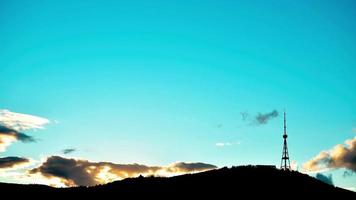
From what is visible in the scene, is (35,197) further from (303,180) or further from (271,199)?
(303,180)

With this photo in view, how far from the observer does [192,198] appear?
41.6 meters

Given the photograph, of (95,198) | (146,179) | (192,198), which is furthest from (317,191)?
(95,198)

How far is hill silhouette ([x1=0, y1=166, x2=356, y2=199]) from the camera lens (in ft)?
143

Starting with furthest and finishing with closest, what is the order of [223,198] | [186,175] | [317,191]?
[186,175] → [317,191] → [223,198]

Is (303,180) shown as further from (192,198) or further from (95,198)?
(95,198)

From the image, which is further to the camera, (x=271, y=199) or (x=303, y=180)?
(x=303, y=180)

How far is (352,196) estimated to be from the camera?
48469 millimetres

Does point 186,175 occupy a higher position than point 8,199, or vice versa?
point 186,175

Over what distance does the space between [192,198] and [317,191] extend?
1595 centimetres

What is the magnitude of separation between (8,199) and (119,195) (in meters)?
11.9

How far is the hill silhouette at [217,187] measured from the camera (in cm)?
4359

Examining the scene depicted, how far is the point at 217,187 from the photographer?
44531 mm

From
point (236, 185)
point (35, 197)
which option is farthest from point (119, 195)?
point (236, 185)

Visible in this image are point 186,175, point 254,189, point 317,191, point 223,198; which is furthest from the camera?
point 186,175
